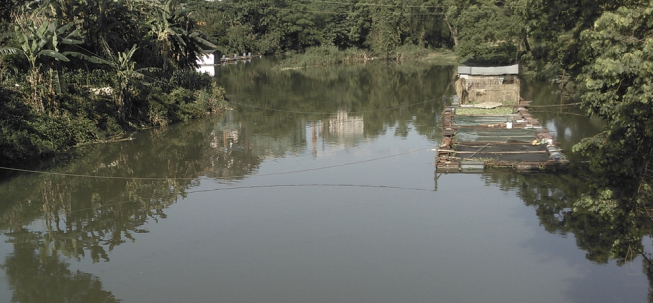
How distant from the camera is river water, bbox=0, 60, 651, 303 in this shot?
10.7 meters

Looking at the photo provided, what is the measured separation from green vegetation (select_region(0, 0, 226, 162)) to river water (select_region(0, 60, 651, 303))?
1.13m

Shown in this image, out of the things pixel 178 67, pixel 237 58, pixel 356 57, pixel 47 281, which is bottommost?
pixel 47 281

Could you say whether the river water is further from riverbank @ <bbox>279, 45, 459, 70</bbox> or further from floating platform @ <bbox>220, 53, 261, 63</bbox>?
floating platform @ <bbox>220, 53, 261, 63</bbox>

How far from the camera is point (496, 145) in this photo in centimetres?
1911

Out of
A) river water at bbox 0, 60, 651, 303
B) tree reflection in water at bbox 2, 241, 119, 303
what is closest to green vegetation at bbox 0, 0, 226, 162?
river water at bbox 0, 60, 651, 303

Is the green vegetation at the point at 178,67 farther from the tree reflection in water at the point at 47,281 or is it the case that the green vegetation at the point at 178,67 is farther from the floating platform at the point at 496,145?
the tree reflection in water at the point at 47,281

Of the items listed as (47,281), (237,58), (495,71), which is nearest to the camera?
(47,281)

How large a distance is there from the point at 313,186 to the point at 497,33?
26841 mm

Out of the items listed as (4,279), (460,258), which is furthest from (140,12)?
(460,258)

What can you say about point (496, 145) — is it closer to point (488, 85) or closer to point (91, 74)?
point (488, 85)

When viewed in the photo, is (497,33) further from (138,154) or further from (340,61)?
(138,154)

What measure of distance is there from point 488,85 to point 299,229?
1667cm

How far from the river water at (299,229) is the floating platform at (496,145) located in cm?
47

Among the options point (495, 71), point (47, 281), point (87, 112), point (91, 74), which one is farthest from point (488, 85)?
point (47, 281)
